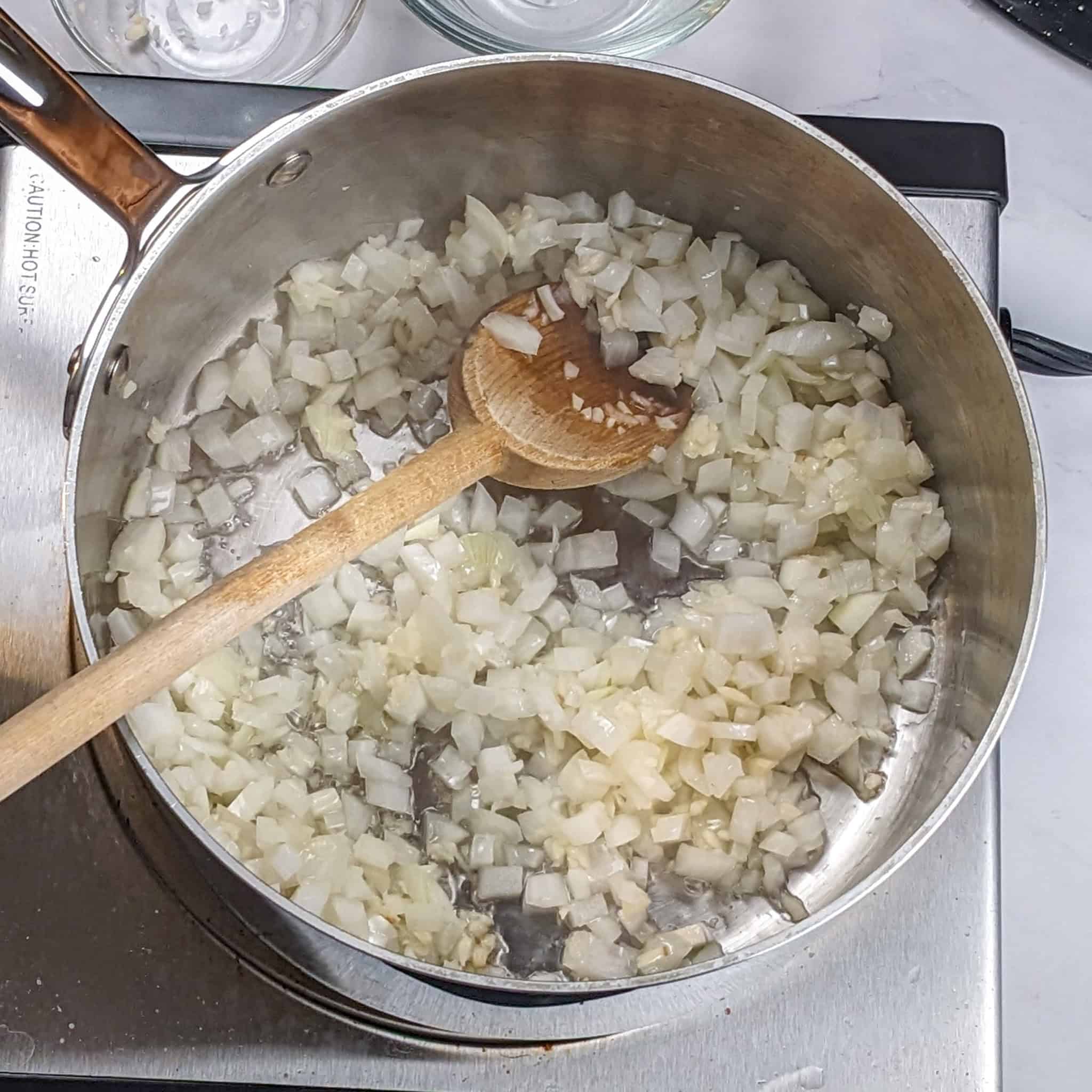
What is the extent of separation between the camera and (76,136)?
0.70 m

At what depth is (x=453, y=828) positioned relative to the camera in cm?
86

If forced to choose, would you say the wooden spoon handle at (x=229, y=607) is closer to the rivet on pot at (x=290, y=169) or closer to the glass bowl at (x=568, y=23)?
the rivet on pot at (x=290, y=169)

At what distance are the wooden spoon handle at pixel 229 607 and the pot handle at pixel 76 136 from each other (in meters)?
0.22

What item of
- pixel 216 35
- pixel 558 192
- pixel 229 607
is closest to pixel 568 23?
pixel 558 192

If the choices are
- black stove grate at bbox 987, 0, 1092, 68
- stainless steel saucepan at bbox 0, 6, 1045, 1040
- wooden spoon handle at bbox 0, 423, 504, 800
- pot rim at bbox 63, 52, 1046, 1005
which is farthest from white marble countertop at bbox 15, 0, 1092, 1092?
wooden spoon handle at bbox 0, 423, 504, 800

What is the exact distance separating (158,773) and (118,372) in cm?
29

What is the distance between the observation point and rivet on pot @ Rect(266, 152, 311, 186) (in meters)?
0.82

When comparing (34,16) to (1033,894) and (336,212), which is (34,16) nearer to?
(336,212)

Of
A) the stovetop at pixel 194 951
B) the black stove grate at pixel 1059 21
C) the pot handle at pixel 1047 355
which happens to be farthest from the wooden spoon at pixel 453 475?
the black stove grate at pixel 1059 21

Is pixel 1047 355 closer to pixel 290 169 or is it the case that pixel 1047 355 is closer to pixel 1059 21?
pixel 1059 21

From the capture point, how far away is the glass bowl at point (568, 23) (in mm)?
975

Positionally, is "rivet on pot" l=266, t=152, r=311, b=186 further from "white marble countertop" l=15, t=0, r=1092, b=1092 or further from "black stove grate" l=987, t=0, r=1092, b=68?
"black stove grate" l=987, t=0, r=1092, b=68

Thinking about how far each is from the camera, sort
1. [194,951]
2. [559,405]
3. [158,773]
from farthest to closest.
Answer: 1. [559,405]
2. [194,951]
3. [158,773]

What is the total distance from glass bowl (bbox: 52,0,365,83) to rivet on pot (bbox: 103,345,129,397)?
1.00 ft
